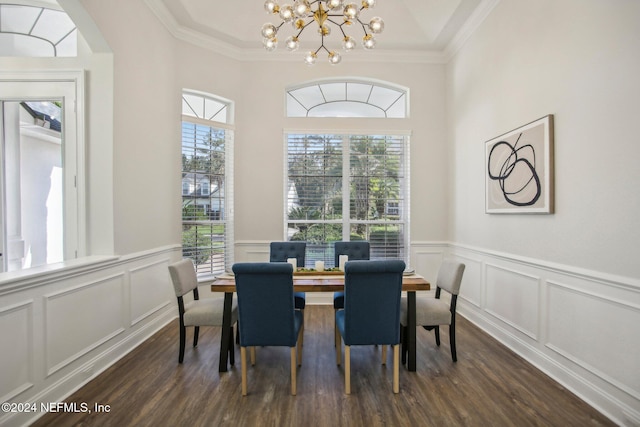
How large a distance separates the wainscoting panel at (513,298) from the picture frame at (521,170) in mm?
625

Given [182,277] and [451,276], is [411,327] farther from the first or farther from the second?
[182,277]

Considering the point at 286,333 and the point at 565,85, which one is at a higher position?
the point at 565,85

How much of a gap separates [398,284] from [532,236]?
57.9 inches

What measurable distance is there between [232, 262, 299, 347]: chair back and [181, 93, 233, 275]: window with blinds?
7.05 feet

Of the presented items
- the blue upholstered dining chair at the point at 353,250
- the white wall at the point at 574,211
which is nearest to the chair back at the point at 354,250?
the blue upholstered dining chair at the point at 353,250

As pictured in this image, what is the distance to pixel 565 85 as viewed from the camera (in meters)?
2.26

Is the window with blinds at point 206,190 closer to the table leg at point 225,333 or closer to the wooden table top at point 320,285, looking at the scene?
the wooden table top at point 320,285

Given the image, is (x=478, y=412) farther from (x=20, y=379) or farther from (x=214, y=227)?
(x=214, y=227)

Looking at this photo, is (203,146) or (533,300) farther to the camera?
(203,146)

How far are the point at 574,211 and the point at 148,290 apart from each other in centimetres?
397

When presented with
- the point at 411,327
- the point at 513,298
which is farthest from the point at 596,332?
the point at 411,327

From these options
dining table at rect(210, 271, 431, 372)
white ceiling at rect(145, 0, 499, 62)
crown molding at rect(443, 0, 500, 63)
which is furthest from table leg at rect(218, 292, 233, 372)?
crown molding at rect(443, 0, 500, 63)

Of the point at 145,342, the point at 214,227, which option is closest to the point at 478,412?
the point at 145,342

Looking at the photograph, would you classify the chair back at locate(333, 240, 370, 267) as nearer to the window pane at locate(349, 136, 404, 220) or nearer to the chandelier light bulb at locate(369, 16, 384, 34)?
the window pane at locate(349, 136, 404, 220)
